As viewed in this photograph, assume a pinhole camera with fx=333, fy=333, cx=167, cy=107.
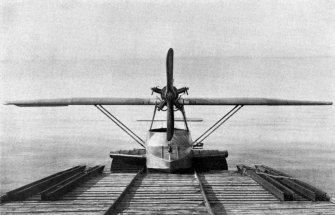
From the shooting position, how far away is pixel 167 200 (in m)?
8.27

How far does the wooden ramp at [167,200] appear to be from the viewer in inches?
288

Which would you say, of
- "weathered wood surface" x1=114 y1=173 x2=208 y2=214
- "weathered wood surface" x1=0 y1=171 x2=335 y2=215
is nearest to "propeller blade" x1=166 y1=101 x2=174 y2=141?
"weathered wood surface" x1=114 y1=173 x2=208 y2=214

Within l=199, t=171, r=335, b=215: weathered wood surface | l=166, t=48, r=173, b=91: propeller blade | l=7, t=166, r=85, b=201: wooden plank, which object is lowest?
l=199, t=171, r=335, b=215: weathered wood surface

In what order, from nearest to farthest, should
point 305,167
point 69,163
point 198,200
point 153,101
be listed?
point 198,200, point 153,101, point 305,167, point 69,163

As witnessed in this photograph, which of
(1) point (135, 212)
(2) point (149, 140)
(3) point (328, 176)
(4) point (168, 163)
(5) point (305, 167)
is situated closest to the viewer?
(1) point (135, 212)

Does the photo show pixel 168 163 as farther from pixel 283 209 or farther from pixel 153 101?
pixel 283 209

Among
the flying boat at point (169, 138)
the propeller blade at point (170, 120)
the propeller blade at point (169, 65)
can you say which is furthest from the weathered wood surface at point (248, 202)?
the propeller blade at point (169, 65)

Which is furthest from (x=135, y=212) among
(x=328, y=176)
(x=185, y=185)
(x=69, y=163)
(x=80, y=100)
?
(x=69, y=163)

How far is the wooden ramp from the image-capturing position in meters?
7.32

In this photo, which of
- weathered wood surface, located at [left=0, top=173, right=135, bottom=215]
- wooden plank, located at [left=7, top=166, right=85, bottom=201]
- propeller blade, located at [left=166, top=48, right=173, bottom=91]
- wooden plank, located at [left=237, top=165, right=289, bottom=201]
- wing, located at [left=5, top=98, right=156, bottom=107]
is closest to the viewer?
weathered wood surface, located at [left=0, top=173, right=135, bottom=215]

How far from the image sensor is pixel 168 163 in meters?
12.2

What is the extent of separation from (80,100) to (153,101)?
314cm

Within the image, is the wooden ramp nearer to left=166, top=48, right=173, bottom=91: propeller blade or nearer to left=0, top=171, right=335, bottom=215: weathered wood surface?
left=0, top=171, right=335, bottom=215: weathered wood surface

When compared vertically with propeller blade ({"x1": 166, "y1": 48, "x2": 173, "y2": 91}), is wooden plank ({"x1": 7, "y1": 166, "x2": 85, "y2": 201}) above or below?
below
